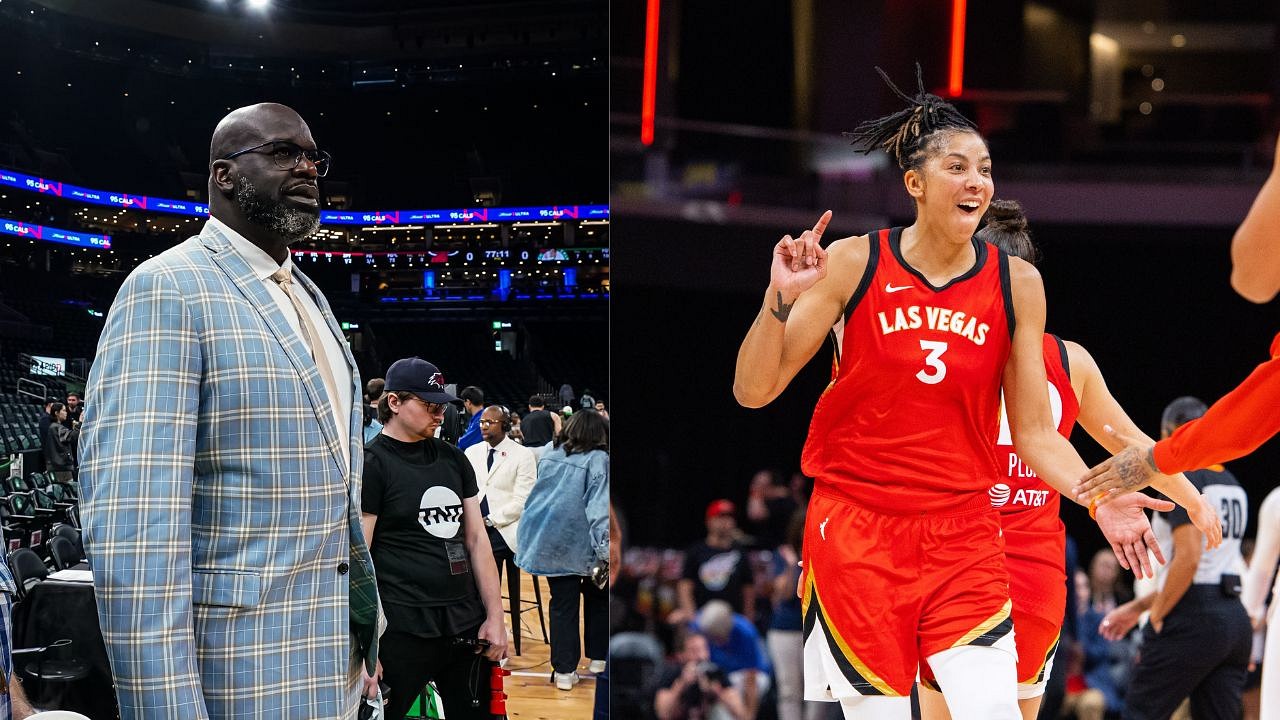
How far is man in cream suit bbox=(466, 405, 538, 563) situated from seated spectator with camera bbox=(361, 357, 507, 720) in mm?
509

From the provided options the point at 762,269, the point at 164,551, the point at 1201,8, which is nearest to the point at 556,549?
the point at 762,269

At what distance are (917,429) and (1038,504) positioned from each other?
778 millimetres

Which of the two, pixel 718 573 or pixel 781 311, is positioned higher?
pixel 781 311

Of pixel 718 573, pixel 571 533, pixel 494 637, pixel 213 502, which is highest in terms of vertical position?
pixel 213 502

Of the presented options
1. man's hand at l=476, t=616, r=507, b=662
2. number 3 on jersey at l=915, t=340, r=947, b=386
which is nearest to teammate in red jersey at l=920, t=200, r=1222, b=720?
number 3 on jersey at l=915, t=340, r=947, b=386

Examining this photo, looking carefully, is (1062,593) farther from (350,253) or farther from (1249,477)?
(1249,477)

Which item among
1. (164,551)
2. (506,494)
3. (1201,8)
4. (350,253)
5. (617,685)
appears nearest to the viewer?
(164,551)

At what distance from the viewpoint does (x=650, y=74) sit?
6629 millimetres

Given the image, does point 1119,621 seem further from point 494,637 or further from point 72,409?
point 72,409

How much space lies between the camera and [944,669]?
2.54m

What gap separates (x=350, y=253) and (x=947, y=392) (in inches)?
94.9

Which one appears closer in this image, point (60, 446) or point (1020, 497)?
point (1020, 497)

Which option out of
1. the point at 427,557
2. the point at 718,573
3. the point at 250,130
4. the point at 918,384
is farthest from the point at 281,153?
the point at 718,573

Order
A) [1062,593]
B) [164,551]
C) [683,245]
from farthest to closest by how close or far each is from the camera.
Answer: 1. [683,245]
2. [1062,593]
3. [164,551]
